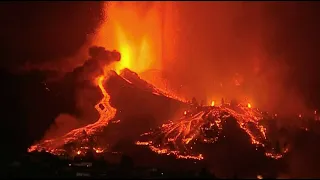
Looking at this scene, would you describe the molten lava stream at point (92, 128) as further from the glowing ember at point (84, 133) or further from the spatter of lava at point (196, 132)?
the spatter of lava at point (196, 132)

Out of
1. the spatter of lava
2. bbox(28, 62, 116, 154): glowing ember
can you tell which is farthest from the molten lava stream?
the spatter of lava

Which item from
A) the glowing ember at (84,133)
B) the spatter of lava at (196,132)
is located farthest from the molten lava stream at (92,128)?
the spatter of lava at (196,132)

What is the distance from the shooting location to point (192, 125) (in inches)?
2415

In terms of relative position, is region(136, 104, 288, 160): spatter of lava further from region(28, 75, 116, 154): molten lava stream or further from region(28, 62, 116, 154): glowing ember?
region(28, 75, 116, 154): molten lava stream

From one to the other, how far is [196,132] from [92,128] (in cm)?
1032

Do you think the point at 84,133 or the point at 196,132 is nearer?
the point at 84,133

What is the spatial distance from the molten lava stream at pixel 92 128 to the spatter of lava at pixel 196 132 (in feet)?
16.8

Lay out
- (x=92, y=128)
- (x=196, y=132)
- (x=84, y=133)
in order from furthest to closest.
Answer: (x=92, y=128), (x=196, y=132), (x=84, y=133)

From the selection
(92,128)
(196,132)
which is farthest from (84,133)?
(196,132)

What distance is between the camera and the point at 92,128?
59625 mm

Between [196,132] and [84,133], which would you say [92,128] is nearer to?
[84,133]

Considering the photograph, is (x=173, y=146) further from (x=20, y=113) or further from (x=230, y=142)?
(x=20, y=113)

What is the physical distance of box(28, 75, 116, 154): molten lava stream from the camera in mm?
53509

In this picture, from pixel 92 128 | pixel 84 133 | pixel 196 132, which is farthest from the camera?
pixel 92 128
